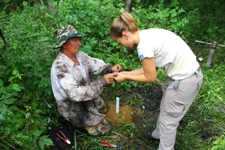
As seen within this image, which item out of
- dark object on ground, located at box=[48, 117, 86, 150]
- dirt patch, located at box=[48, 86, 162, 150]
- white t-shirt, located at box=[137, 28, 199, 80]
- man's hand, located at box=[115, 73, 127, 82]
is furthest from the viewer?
dirt patch, located at box=[48, 86, 162, 150]

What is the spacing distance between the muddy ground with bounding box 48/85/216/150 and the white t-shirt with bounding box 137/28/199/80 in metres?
1.19

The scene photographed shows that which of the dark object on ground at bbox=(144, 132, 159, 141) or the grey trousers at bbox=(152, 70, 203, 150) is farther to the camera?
the dark object on ground at bbox=(144, 132, 159, 141)

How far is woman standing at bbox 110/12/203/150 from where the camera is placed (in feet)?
7.53

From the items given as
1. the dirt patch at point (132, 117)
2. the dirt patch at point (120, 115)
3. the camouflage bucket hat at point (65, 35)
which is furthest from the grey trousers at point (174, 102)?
the camouflage bucket hat at point (65, 35)

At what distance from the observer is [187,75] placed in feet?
8.23

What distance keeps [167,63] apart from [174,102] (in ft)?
1.50

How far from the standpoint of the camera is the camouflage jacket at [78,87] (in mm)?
2791

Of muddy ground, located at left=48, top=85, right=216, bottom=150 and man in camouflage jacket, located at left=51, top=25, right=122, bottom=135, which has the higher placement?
man in camouflage jacket, located at left=51, top=25, right=122, bottom=135

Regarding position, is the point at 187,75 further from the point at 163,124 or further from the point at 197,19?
the point at 197,19

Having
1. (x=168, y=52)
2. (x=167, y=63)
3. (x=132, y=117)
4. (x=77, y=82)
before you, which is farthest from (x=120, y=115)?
(x=168, y=52)

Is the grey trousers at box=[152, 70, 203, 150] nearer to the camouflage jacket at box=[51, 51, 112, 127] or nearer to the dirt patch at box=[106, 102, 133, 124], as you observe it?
the camouflage jacket at box=[51, 51, 112, 127]

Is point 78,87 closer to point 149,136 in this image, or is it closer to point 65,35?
point 65,35

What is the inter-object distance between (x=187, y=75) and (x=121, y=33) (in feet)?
2.62

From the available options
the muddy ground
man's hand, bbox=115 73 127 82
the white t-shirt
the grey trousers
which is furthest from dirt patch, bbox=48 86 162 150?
the white t-shirt
